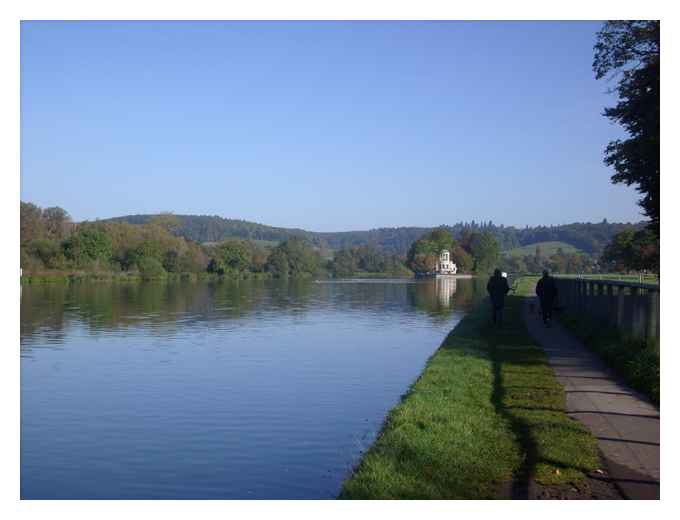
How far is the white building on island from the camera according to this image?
171250 millimetres

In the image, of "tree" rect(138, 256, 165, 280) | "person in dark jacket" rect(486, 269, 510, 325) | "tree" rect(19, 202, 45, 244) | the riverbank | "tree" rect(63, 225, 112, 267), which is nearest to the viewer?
"person in dark jacket" rect(486, 269, 510, 325)

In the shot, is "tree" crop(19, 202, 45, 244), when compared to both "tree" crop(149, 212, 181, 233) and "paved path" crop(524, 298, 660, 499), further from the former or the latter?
"paved path" crop(524, 298, 660, 499)

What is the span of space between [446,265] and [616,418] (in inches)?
6454

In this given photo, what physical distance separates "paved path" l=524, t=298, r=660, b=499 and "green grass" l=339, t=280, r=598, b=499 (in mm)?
219

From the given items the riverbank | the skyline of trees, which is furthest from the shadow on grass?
the riverbank

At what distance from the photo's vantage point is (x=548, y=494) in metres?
6.88

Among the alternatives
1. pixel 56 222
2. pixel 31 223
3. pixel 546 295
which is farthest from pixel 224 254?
pixel 546 295

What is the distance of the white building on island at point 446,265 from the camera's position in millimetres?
171250

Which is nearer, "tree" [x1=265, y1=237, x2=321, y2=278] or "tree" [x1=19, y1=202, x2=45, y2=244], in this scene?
"tree" [x1=19, y1=202, x2=45, y2=244]

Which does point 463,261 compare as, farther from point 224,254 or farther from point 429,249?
point 224,254

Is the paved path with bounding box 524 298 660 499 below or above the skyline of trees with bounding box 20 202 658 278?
below

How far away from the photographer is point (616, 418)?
384 inches

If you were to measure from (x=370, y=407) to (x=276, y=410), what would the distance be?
1.69 m

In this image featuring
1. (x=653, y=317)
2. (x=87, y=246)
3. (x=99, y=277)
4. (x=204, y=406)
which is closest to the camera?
(x=653, y=317)
